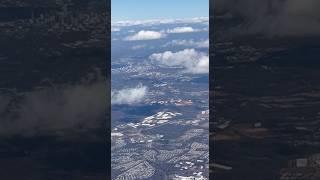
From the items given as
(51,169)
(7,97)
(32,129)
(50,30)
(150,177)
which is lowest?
(150,177)

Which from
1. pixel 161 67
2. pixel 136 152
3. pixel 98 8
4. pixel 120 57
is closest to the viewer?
pixel 98 8

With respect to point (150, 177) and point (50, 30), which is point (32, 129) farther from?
point (150, 177)

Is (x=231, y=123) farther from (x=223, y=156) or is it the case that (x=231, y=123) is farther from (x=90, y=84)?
(x=90, y=84)

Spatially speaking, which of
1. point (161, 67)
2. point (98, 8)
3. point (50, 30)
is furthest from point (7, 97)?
point (161, 67)

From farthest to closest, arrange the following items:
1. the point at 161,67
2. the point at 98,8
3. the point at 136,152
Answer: the point at 161,67
the point at 136,152
the point at 98,8

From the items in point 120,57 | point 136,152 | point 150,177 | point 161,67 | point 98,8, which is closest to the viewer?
point 98,8

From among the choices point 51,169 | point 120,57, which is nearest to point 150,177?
point 51,169

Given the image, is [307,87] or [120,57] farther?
[120,57]

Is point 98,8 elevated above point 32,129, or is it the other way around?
point 98,8

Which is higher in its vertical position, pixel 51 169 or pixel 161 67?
pixel 161 67
